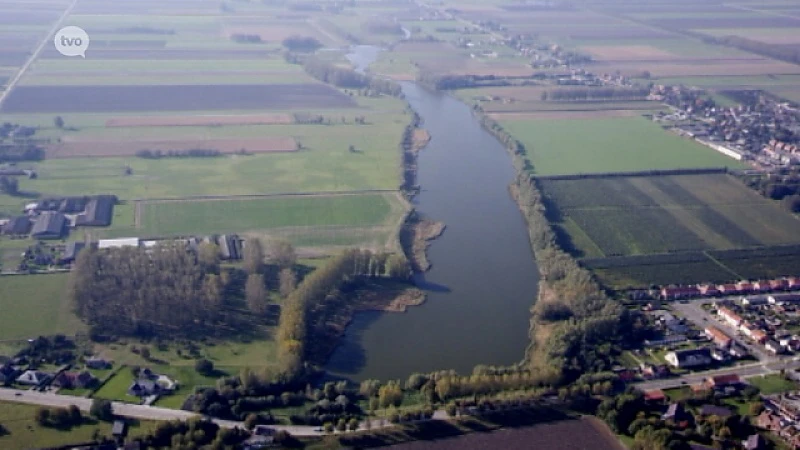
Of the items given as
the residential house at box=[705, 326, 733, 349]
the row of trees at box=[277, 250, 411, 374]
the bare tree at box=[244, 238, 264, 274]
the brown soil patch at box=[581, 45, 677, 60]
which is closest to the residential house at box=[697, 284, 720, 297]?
the residential house at box=[705, 326, 733, 349]

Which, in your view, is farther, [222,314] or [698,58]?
[698,58]

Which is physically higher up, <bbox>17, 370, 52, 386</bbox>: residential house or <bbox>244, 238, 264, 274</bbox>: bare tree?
<bbox>244, 238, 264, 274</bbox>: bare tree

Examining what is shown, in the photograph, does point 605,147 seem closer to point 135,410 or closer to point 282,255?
point 282,255

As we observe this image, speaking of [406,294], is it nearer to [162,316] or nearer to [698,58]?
[162,316]

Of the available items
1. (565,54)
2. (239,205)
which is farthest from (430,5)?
(239,205)

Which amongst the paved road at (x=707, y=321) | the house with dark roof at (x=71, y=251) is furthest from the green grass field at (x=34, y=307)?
the paved road at (x=707, y=321)

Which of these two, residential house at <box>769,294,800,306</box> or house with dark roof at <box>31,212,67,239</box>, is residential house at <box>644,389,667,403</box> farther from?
house with dark roof at <box>31,212,67,239</box>

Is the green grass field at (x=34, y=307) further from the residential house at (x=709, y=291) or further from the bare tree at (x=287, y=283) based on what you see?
the residential house at (x=709, y=291)
